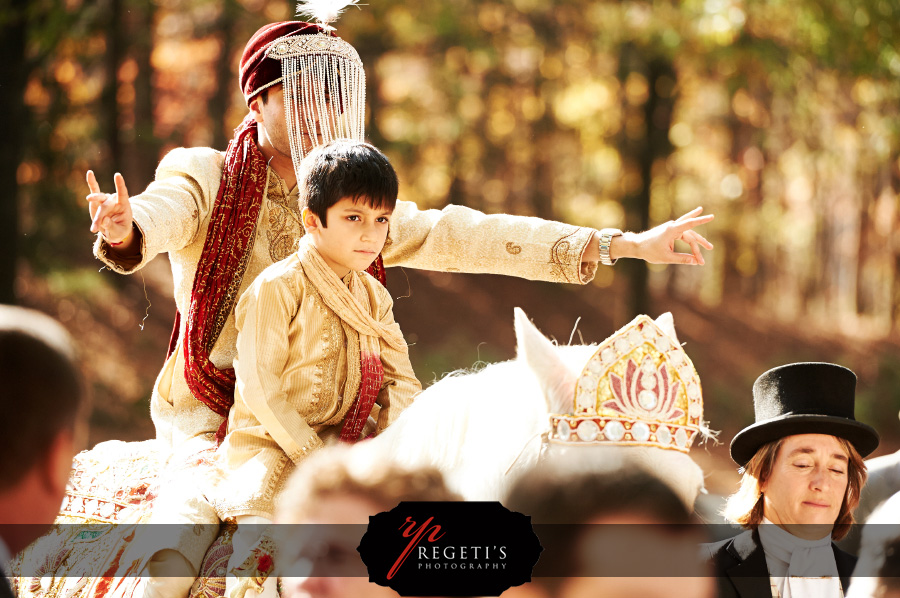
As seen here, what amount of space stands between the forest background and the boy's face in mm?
6405

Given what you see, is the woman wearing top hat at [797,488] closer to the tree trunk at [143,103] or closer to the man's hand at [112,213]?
the man's hand at [112,213]

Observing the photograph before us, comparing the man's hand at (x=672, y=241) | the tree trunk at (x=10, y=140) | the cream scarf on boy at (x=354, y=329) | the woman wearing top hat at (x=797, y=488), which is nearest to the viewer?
the woman wearing top hat at (x=797, y=488)

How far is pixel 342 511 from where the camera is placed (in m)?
1.59

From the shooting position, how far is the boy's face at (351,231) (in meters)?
2.23

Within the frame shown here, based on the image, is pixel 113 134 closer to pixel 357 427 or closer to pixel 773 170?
pixel 357 427

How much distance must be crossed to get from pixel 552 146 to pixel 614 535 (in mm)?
15655

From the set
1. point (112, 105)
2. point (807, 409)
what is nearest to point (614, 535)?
point (807, 409)

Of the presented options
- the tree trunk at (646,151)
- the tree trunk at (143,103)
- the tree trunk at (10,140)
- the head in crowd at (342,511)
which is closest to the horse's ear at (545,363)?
the head in crowd at (342,511)

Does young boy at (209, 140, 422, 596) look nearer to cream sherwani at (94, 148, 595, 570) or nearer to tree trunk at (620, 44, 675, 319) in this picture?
cream sherwani at (94, 148, 595, 570)

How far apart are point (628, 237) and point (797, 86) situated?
11.7m

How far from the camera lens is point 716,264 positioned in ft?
65.8

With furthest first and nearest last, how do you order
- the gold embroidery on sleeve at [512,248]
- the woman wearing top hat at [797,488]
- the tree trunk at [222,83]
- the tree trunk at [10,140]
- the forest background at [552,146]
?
the tree trunk at [222,83] → the forest background at [552,146] → the tree trunk at [10,140] → the gold embroidery on sleeve at [512,248] → the woman wearing top hat at [797,488]

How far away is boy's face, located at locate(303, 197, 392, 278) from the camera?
2.23 metres

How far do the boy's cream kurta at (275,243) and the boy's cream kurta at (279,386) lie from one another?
1.35ft
